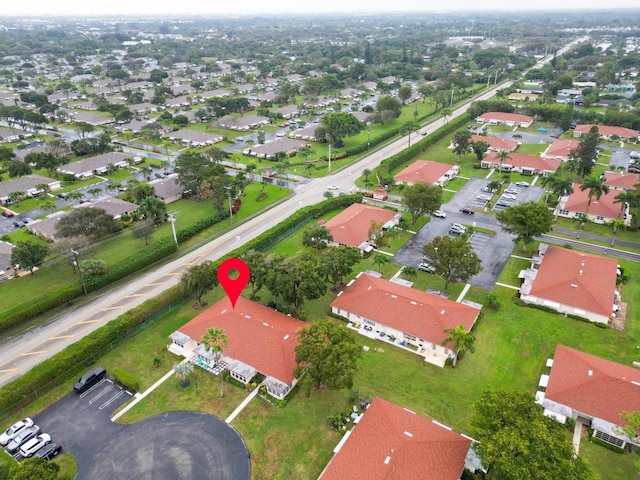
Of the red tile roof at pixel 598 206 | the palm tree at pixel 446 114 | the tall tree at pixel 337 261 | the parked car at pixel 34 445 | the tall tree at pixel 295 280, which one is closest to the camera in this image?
the parked car at pixel 34 445

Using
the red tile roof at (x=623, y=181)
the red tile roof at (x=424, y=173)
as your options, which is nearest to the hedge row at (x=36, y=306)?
the red tile roof at (x=424, y=173)

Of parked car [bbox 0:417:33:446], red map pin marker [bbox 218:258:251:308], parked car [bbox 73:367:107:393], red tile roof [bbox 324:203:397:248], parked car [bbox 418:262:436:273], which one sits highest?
red map pin marker [bbox 218:258:251:308]

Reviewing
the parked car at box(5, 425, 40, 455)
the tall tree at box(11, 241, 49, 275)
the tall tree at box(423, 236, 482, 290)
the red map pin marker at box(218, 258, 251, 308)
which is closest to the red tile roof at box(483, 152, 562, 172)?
the tall tree at box(423, 236, 482, 290)

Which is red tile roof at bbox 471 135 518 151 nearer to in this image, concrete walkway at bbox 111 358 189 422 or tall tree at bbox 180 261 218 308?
tall tree at bbox 180 261 218 308

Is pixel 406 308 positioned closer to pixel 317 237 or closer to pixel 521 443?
pixel 317 237

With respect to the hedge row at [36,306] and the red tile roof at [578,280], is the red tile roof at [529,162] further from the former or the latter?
the hedge row at [36,306]

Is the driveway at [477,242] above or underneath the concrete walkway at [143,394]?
underneath
